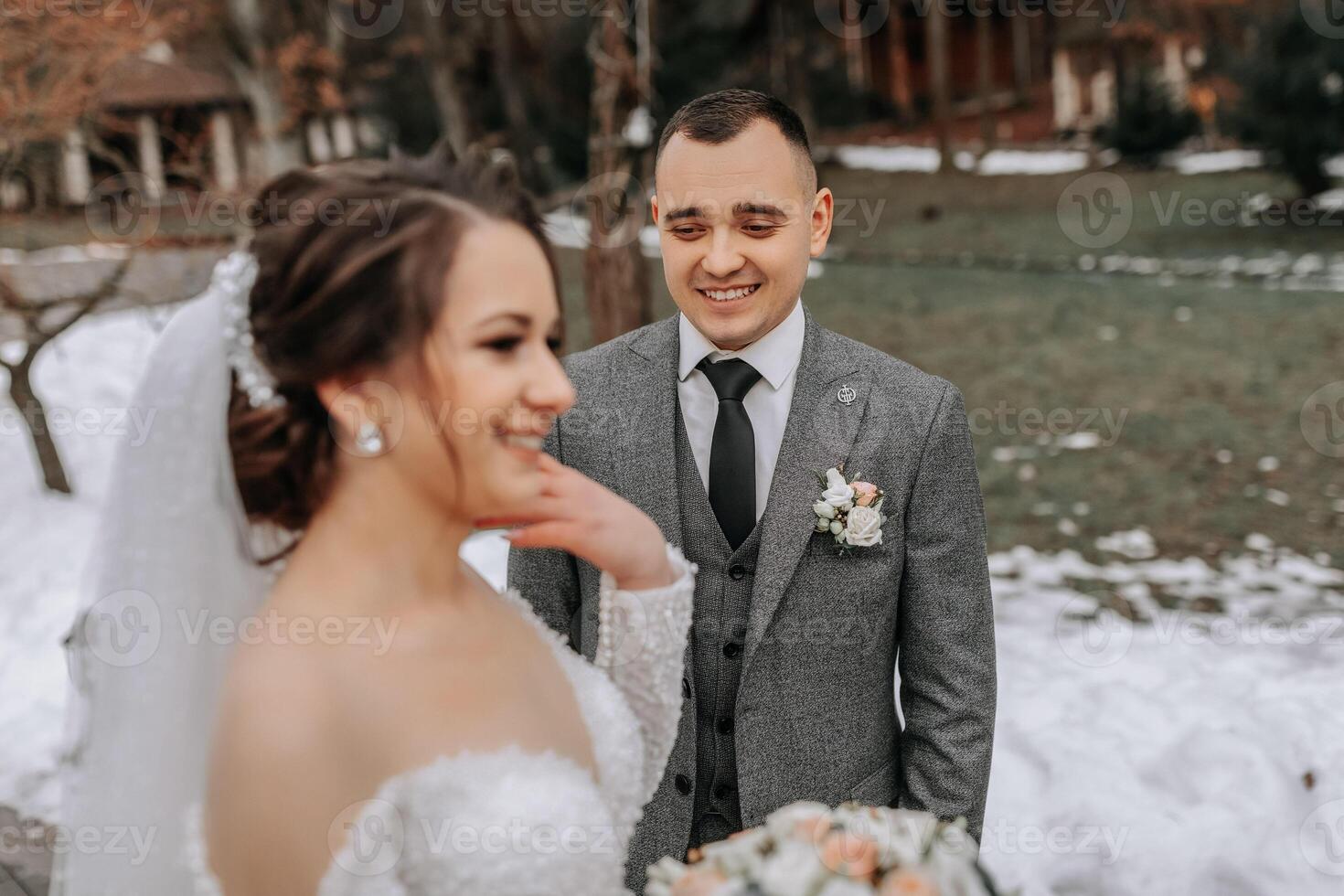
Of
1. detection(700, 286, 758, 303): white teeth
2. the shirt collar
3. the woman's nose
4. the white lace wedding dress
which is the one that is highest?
detection(700, 286, 758, 303): white teeth

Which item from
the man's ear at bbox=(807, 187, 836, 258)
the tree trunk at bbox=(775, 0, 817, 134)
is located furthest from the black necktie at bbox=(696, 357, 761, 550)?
the tree trunk at bbox=(775, 0, 817, 134)

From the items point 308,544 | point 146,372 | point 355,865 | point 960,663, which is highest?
point 146,372

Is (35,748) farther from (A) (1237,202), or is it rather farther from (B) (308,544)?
(A) (1237,202)

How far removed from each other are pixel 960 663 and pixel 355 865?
1.48 m

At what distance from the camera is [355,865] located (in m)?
1.49

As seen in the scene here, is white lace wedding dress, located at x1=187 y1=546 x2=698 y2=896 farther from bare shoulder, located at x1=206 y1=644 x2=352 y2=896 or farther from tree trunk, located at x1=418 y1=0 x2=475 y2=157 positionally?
tree trunk, located at x1=418 y1=0 x2=475 y2=157

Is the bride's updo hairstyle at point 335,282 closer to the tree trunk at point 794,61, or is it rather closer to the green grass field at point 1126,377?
the green grass field at point 1126,377

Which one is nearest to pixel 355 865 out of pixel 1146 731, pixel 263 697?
pixel 263 697

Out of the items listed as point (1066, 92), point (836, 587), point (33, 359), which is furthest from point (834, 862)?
point (1066, 92)

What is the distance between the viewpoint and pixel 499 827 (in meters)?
1.58

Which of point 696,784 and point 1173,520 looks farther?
point 1173,520

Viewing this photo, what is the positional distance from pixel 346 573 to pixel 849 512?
1.11 m

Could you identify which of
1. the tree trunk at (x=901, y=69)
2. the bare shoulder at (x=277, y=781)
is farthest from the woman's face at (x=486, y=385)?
the tree trunk at (x=901, y=69)

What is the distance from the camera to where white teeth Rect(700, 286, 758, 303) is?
238 centimetres
